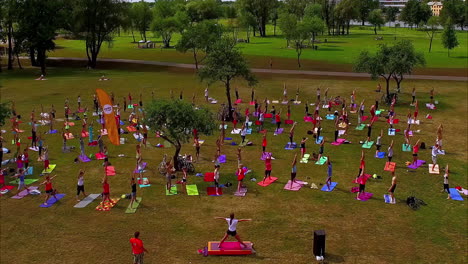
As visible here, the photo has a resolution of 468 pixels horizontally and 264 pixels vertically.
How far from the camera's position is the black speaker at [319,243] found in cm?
1748

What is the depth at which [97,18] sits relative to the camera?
2842 inches

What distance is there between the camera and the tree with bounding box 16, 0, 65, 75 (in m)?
65.9

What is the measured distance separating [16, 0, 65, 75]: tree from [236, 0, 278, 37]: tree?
243ft

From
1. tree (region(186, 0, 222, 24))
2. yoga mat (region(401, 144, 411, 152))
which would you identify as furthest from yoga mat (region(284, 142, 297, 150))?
tree (region(186, 0, 222, 24))

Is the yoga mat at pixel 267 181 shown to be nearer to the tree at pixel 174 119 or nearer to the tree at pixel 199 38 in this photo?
the tree at pixel 174 119

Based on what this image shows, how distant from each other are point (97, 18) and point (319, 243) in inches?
2573

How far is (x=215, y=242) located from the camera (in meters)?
18.8

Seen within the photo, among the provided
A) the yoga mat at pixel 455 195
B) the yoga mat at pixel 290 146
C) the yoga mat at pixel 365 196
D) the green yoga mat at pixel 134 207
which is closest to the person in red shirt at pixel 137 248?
the green yoga mat at pixel 134 207

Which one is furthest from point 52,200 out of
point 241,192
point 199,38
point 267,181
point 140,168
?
point 199,38

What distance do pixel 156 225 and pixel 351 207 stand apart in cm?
1020

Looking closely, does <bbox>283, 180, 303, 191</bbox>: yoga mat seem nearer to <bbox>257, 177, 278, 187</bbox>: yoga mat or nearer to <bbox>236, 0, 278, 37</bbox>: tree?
<bbox>257, 177, 278, 187</bbox>: yoga mat

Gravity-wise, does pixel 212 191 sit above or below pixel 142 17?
below

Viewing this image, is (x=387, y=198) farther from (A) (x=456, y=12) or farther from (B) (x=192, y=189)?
(A) (x=456, y=12)

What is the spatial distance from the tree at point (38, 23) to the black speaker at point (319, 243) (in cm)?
5965
